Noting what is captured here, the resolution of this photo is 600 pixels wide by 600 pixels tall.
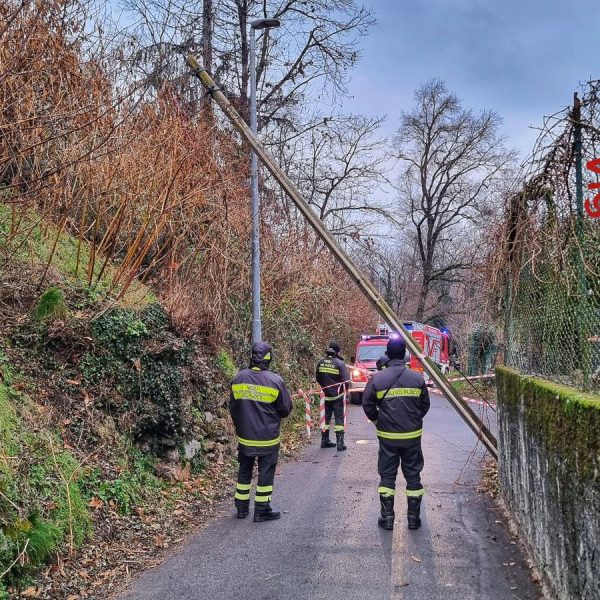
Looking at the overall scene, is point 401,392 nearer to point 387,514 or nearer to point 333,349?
point 387,514

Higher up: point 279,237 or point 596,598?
point 279,237

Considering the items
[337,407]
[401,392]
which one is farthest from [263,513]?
[337,407]

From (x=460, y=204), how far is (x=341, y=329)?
15481mm

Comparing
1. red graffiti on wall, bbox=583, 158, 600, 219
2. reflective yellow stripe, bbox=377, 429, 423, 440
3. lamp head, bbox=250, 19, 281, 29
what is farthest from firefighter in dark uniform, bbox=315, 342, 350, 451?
red graffiti on wall, bbox=583, 158, 600, 219

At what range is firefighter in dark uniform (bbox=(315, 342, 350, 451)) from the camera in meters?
11.1

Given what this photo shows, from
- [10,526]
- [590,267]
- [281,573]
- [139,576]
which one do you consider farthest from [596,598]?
[10,526]

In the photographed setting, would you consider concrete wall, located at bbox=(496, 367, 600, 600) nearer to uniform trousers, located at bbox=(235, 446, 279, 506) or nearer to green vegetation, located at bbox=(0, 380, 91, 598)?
uniform trousers, located at bbox=(235, 446, 279, 506)

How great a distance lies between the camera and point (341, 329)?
26844 mm

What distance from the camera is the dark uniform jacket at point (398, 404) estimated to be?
643cm

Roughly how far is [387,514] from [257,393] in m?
1.96

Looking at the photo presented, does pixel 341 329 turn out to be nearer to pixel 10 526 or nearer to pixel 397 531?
pixel 397 531

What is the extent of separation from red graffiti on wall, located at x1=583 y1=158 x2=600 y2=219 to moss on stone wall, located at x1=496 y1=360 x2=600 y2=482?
127 cm

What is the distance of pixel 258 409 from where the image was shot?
6.80 meters

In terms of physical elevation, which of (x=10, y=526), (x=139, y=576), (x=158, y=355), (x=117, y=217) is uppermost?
(x=117, y=217)
